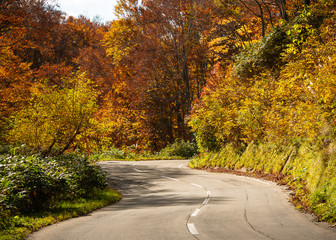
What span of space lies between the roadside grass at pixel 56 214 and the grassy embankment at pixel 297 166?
6.38 m

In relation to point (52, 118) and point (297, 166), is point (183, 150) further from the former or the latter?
point (297, 166)

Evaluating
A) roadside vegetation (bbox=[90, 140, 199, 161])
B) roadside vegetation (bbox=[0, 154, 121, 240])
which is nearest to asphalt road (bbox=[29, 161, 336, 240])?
roadside vegetation (bbox=[0, 154, 121, 240])

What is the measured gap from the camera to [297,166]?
15.8 meters

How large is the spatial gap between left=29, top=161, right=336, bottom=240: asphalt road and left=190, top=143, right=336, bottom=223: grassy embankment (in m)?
0.51

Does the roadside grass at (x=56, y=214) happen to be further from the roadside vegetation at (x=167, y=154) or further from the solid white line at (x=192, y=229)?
the roadside vegetation at (x=167, y=154)

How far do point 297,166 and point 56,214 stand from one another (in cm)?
958

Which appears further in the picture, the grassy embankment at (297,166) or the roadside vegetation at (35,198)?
the grassy embankment at (297,166)

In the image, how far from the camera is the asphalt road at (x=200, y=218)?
786cm

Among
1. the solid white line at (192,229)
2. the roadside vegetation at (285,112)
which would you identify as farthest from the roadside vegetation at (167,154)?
the solid white line at (192,229)

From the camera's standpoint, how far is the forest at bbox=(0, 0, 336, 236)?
14.0 metres

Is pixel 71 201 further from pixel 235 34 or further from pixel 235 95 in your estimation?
pixel 235 34

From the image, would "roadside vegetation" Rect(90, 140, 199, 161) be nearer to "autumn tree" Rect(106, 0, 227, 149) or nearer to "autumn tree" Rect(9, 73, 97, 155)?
"autumn tree" Rect(106, 0, 227, 149)

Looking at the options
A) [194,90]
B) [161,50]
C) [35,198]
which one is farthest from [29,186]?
[194,90]

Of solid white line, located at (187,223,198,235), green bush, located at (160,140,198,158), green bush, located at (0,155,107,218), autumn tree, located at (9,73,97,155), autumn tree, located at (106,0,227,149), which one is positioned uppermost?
autumn tree, located at (106,0,227,149)
